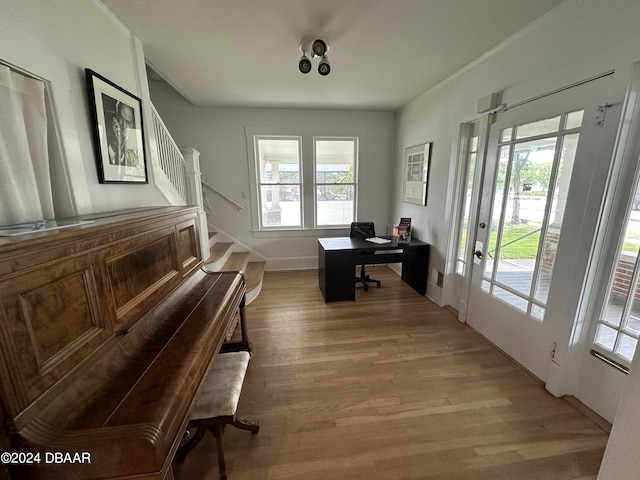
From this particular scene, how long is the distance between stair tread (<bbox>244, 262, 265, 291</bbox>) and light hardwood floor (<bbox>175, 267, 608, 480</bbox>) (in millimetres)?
821

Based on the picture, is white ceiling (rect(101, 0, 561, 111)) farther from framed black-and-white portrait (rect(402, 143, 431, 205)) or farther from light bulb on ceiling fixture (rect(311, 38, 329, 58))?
framed black-and-white portrait (rect(402, 143, 431, 205))

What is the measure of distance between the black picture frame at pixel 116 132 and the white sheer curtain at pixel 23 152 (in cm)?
36

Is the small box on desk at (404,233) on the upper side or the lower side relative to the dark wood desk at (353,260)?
upper

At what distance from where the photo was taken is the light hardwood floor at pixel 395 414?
132 cm

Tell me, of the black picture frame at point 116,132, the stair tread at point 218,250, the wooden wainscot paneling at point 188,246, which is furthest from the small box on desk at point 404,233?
the black picture frame at point 116,132

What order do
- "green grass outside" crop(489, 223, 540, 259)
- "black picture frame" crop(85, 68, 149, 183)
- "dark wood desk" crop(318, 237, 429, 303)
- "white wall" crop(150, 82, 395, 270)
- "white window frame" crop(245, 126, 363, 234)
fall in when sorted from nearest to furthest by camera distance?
1. "black picture frame" crop(85, 68, 149, 183)
2. "green grass outside" crop(489, 223, 540, 259)
3. "dark wood desk" crop(318, 237, 429, 303)
4. "white wall" crop(150, 82, 395, 270)
5. "white window frame" crop(245, 126, 363, 234)

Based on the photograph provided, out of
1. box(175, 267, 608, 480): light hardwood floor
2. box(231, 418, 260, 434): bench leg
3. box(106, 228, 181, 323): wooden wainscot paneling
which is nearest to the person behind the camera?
box(106, 228, 181, 323): wooden wainscot paneling

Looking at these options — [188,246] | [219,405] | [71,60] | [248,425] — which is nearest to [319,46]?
[71,60]

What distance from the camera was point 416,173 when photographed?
354 cm

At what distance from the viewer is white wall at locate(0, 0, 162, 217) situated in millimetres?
1161

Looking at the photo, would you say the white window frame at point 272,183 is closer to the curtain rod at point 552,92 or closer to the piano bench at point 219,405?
the curtain rod at point 552,92

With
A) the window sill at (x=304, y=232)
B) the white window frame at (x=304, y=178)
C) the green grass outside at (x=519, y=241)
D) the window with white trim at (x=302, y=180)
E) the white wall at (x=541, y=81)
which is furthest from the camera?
the window sill at (x=304, y=232)

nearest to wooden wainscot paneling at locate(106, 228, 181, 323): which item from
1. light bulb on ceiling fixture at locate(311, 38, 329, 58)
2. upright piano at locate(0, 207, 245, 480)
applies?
upright piano at locate(0, 207, 245, 480)

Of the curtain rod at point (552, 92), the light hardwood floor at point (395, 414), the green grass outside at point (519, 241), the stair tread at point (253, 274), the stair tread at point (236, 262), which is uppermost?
the curtain rod at point (552, 92)
